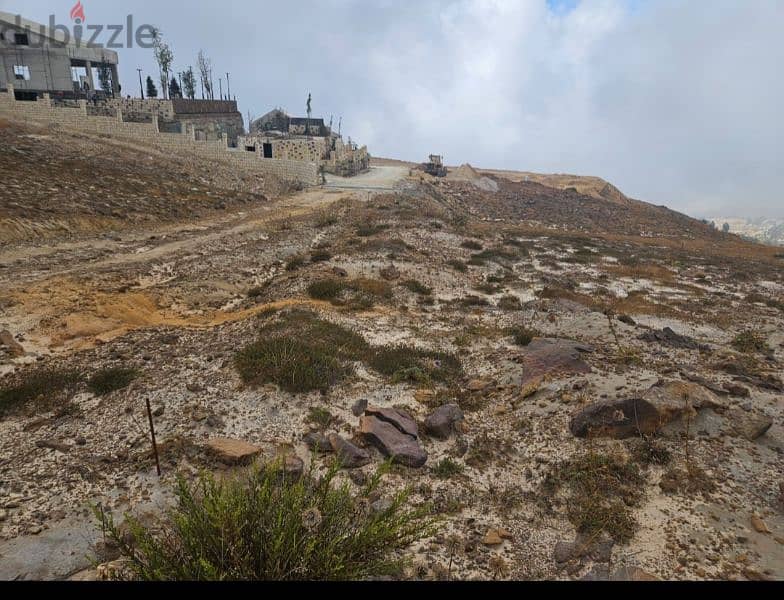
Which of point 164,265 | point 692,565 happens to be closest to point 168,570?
point 692,565

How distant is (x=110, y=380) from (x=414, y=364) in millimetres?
5824

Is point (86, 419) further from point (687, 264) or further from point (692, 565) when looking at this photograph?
point (687, 264)

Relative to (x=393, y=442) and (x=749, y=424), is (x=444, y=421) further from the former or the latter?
(x=749, y=424)

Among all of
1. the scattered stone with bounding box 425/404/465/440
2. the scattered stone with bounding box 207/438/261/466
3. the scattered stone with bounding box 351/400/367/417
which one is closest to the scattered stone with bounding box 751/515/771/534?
the scattered stone with bounding box 425/404/465/440

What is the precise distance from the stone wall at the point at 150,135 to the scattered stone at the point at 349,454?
111 feet

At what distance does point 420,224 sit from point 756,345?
17133 millimetres

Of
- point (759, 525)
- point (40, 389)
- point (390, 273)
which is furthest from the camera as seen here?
point (390, 273)

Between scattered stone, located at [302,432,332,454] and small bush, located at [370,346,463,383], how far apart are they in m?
2.48

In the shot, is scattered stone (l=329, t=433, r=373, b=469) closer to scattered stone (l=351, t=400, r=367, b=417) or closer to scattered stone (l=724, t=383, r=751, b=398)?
scattered stone (l=351, t=400, r=367, b=417)

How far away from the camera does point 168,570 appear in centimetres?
382

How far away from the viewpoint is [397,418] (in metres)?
7.78

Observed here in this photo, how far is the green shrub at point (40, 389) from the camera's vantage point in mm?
A: 7613

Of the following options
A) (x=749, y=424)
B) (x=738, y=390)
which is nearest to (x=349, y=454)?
(x=749, y=424)
